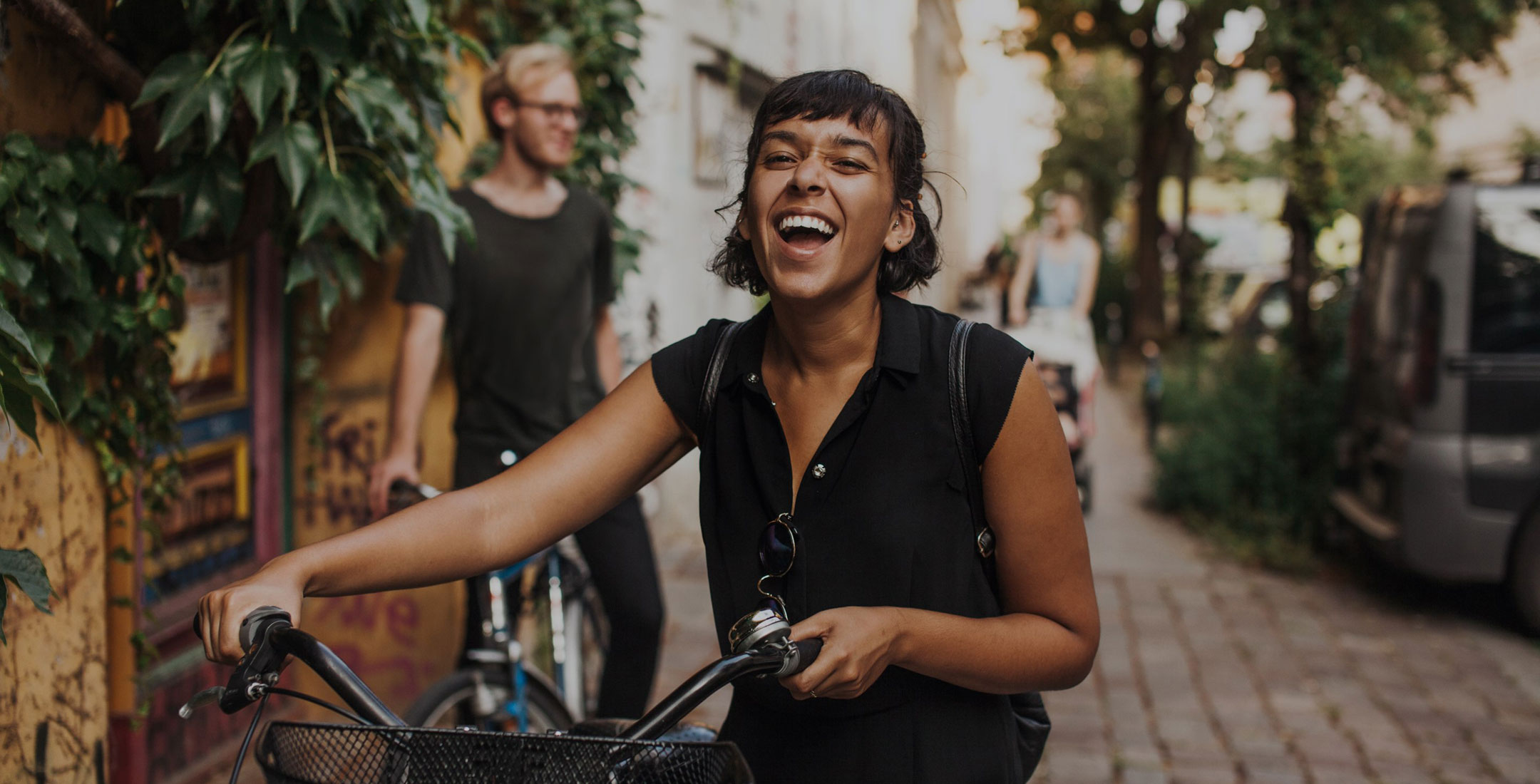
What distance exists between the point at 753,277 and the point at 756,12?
28.3 ft

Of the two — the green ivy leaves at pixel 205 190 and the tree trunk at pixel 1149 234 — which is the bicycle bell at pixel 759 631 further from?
the tree trunk at pixel 1149 234

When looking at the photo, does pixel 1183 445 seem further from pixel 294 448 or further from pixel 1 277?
pixel 1 277

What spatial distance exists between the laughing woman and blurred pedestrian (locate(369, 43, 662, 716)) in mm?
1726

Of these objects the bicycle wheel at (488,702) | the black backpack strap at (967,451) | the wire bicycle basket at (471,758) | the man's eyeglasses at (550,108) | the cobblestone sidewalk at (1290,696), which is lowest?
the cobblestone sidewalk at (1290,696)

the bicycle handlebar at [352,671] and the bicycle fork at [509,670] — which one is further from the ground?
the bicycle handlebar at [352,671]

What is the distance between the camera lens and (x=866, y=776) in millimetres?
1916

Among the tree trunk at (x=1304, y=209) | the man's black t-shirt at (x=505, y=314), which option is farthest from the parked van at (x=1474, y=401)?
the man's black t-shirt at (x=505, y=314)

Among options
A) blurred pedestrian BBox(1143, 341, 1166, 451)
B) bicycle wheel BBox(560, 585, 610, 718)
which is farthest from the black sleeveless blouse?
blurred pedestrian BBox(1143, 341, 1166, 451)

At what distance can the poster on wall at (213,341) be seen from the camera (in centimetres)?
426

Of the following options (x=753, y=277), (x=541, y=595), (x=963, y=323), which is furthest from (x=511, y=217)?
(x=963, y=323)

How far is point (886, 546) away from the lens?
189 cm

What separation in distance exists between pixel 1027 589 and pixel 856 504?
0.28 meters

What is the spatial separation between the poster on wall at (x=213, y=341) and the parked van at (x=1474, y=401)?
5.31m

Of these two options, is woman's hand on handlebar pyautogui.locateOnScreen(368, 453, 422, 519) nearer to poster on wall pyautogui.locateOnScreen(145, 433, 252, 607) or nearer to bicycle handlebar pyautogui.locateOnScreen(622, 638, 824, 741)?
poster on wall pyautogui.locateOnScreen(145, 433, 252, 607)
